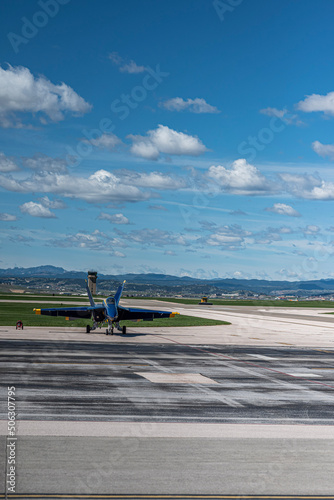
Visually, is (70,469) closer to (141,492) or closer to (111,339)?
(141,492)

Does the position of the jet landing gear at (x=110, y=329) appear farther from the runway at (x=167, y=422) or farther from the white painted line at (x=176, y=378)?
the white painted line at (x=176, y=378)

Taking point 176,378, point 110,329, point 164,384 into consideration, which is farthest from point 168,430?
point 110,329

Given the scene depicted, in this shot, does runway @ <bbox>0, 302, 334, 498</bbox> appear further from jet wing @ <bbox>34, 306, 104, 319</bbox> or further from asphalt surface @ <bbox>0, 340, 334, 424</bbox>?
jet wing @ <bbox>34, 306, 104, 319</bbox>

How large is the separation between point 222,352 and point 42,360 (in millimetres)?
12565

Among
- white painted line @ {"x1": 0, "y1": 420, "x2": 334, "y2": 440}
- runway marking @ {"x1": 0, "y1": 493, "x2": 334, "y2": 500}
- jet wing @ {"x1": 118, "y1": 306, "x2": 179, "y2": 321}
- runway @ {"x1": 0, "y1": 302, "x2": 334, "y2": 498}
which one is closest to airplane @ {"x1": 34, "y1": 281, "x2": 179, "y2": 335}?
jet wing @ {"x1": 118, "y1": 306, "x2": 179, "y2": 321}

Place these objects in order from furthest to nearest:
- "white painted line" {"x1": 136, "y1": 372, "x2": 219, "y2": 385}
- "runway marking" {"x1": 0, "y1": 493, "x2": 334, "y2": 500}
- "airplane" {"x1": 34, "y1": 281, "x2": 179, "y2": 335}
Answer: "airplane" {"x1": 34, "y1": 281, "x2": 179, "y2": 335}
"white painted line" {"x1": 136, "y1": 372, "x2": 219, "y2": 385}
"runway marking" {"x1": 0, "y1": 493, "x2": 334, "y2": 500}

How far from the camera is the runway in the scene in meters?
10.6

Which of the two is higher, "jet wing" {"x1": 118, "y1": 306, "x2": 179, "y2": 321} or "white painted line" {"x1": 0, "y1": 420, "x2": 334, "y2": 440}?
"jet wing" {"x1": 118, "y1": 306, "x2": 179, "y2": 321}

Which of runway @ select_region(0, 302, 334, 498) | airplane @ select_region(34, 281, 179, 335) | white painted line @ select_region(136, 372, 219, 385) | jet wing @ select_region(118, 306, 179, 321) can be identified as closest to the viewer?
runway @ select_region(0, 302, 334, 498)

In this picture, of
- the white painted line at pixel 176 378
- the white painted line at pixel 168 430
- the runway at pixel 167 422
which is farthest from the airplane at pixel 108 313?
the white painted line at pixel 168 430

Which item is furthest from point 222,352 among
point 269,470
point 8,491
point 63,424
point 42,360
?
point 8,491

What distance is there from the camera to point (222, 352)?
3412 centimetres

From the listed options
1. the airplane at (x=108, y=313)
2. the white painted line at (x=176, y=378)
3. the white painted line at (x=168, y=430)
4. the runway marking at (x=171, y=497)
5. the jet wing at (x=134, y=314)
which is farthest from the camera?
the jet wing at (x=134, y=314)

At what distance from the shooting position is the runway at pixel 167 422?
416 inches
